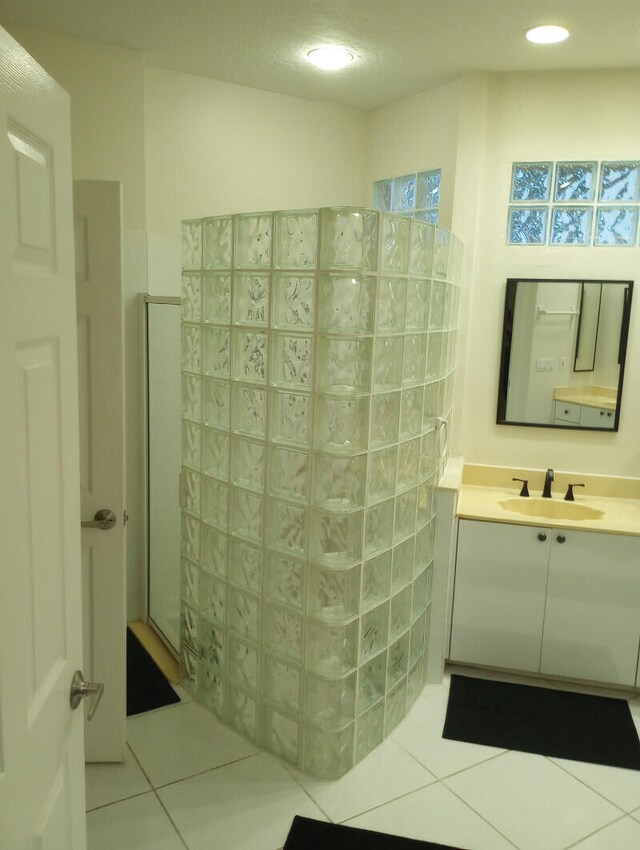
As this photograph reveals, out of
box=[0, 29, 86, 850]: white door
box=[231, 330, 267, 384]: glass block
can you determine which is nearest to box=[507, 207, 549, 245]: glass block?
box=[231, 330, 267, 384]: glass block

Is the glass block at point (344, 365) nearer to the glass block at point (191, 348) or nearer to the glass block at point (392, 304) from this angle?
the glass block at point (392, 304)

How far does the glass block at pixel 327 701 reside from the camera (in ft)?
7.68

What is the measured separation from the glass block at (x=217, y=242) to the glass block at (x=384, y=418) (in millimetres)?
692

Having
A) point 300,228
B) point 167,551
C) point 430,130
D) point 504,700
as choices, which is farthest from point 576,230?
point 167,551

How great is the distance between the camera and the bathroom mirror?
312 centimetres

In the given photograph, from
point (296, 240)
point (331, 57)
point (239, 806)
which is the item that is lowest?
point (239, 806)

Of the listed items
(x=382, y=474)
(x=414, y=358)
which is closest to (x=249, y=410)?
(x=382, y=474)

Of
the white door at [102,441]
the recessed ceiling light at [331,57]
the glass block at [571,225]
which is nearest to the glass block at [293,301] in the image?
the white door at [102,441]

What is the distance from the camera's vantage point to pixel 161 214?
125 inches

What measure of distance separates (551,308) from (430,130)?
102cm

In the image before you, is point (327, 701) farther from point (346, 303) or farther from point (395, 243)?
point (395, 243)

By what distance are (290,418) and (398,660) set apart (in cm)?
108

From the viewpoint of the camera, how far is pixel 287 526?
2.34 meters

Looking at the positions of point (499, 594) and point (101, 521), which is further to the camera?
point (499, 594)
